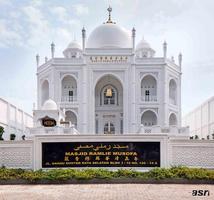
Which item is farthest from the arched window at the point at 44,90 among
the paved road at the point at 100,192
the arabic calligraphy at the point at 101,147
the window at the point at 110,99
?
the paved road at the point at 100,192

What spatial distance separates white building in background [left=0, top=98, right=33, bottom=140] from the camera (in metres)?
35.7

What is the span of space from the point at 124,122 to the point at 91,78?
507 centimetres

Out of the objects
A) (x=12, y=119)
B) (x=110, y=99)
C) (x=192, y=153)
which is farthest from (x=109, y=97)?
(x=192, y=153)

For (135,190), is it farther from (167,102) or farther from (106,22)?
(106,22)

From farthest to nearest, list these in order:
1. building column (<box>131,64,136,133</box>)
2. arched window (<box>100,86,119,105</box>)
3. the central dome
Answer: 1. the central dome
2. arched window (<box>100,86,119,105</box>)
3. building column (<box>131,64,136,133</box>)

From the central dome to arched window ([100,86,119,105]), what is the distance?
4.34 m

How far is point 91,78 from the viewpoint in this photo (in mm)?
37469

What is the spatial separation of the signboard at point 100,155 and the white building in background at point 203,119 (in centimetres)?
2520

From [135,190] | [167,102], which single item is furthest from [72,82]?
[135,190]

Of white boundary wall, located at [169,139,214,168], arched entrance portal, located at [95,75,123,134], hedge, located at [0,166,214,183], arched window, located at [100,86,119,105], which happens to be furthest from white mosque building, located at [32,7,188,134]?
hedge, located at [0,166,214,183]

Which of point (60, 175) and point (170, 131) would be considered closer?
point (60, 175)

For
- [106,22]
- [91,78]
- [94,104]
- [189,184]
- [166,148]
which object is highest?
[106,22]

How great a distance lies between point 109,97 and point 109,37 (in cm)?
618

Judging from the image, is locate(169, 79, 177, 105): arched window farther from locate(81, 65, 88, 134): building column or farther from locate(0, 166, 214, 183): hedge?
locate(0, 166, 214, 183): hedge
